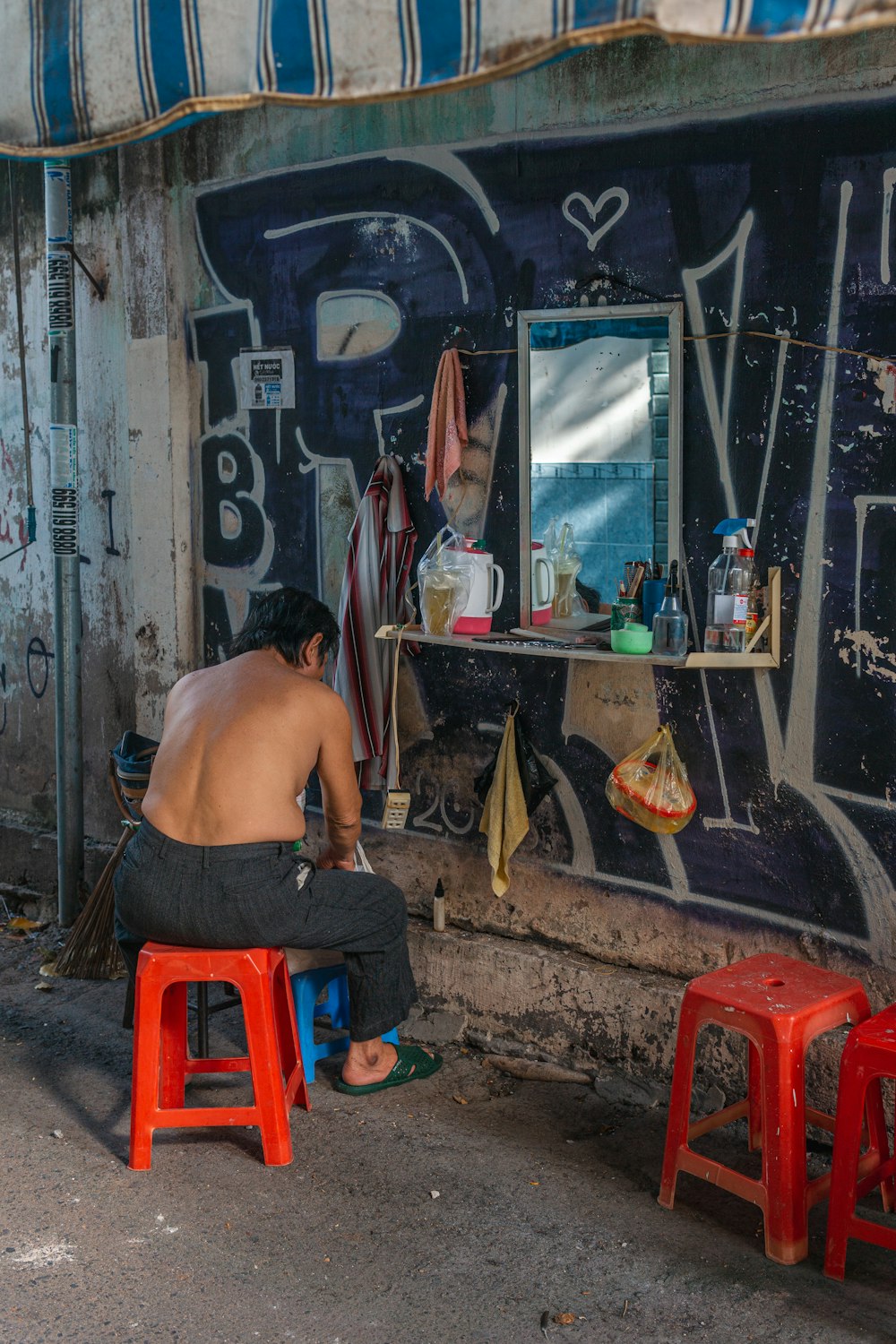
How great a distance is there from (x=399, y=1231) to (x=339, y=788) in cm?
124

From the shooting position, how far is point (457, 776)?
180 inches

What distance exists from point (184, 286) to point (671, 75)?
6.87 feet

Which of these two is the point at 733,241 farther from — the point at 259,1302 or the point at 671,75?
the point at 259,1302

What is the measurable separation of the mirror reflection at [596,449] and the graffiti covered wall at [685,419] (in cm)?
7

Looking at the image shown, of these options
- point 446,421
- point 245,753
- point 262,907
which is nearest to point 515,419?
point 446,421

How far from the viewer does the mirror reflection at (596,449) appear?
3.86 meters

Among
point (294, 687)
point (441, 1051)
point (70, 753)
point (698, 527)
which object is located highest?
point (698, 527)

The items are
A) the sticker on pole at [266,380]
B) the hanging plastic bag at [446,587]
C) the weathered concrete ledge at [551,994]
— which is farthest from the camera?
the sticker on pole at [266,380]

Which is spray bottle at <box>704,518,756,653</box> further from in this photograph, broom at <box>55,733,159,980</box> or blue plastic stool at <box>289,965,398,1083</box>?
broom at <box>55,733,159,980</box>

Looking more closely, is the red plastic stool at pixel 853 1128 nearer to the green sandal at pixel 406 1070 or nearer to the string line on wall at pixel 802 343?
the green sandal at pixel 406 1070

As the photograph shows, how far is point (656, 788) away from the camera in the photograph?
3.89 meters

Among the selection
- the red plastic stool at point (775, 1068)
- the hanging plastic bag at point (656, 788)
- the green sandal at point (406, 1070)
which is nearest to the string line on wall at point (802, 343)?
the hanging plastic bag at point (656, 788)

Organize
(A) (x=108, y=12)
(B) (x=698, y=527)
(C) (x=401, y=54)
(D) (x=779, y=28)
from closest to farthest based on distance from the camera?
(D) (x=779, y=28)
(C) (x=401, y=54)
(A) (x=108, y=12)
(B) (x=698, y=527)

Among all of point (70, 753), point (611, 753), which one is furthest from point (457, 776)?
point (70, 753)
